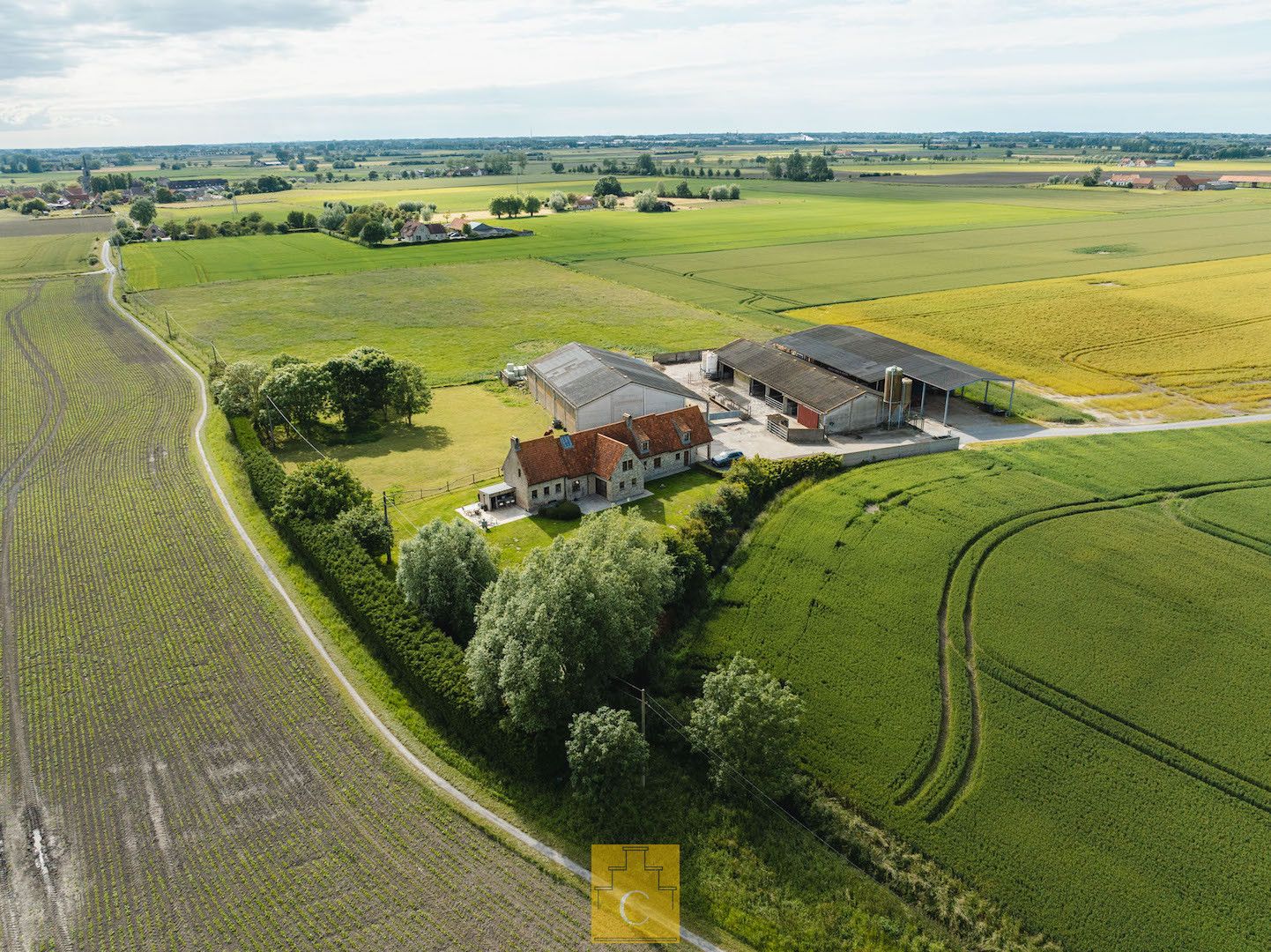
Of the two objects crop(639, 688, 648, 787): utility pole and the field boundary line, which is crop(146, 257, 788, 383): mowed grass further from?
crop(639, 688, 648, 787): utility pole

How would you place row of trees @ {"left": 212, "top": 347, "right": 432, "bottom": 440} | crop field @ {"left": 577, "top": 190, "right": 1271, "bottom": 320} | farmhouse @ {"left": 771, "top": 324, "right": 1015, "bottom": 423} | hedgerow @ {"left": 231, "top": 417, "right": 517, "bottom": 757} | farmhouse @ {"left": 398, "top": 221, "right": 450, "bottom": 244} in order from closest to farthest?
1. hedgerow @ {"left": 231, "top": 417, "right": 517, "bottom": 757}
2. row of trees @ {"left": 212, "top": 347, "right": 432, "bottom": 440}
3. farmhouse @ {"left": 771, "top": 324, "right": 1015, "bottom": 423}
4. crop field @ {"left": 577, "top": 190, "right": 1271, "bottom": 320}
5. farmhouse @ {"left": 398, "top": 221, "right": 450, "bottom": 244}

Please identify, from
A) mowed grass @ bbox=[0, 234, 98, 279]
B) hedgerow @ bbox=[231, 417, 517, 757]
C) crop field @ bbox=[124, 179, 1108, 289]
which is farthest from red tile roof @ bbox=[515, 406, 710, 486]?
mowed grass @ bbox=[0, 234, 98, 279]

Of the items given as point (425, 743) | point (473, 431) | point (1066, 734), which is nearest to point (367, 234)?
point (473, 431)

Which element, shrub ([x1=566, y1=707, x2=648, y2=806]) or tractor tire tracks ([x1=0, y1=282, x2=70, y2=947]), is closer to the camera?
tractor tire tracks ([x1=0, y1=282, x2=70, y2=947])

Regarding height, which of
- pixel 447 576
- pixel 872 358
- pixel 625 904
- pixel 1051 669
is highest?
pixel 872 358

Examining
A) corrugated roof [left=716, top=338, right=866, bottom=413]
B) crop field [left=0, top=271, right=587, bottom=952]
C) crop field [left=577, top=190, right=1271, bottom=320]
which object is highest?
crop field [left=577, top=190, right=1271, bottom=320]

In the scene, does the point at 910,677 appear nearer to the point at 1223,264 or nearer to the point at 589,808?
the point at 589,808

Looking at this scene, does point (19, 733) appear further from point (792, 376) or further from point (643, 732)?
point (792, 376)

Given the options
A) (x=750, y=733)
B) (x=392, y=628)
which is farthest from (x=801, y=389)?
(x=750, y=733)
